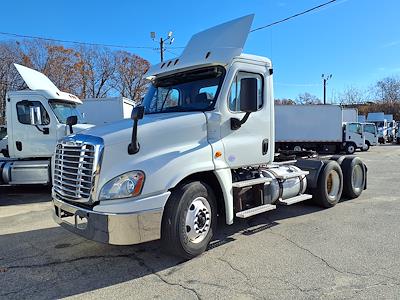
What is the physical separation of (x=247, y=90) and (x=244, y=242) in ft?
7.40

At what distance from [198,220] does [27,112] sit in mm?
7194

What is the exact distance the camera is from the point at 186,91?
5738 millimetres

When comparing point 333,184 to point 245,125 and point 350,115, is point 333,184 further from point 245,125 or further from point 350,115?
point 350,115

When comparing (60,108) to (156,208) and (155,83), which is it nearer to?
(155,83)

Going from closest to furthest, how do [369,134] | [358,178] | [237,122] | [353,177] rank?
1. [237,122]
2. [353,177]
3. [358,178]
4. [369,134]

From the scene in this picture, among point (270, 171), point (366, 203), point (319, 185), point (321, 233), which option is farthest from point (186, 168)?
point (366, 203)

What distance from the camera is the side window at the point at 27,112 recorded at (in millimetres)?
10047

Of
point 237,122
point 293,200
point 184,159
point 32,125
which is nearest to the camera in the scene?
point 184,159

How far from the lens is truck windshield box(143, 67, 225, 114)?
5.40 m

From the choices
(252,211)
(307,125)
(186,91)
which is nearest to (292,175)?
(252,211)

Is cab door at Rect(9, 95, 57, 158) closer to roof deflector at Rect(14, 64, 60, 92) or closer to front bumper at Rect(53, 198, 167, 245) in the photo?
roof deflector at Rect(14, 64, 60, 92)

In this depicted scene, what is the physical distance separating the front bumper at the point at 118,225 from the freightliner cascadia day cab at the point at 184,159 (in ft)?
0.04

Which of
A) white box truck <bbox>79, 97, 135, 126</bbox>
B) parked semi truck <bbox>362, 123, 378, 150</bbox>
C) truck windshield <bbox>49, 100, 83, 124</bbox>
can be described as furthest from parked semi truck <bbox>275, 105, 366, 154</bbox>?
truck windshield <bbox>49, 100, 83, 124</bbox>

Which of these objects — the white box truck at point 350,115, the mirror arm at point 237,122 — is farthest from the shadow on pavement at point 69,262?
the white box truck at point 350,115
